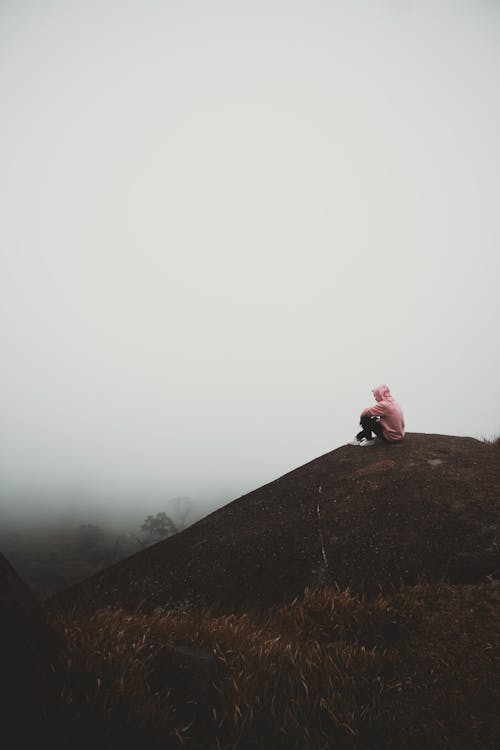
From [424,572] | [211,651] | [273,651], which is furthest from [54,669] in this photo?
[424,572]

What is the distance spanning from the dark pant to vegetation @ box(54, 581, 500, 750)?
6.07m

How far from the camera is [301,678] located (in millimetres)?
3459

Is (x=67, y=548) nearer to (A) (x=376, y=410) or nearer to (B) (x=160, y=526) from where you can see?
(B) (x=160, y=526)

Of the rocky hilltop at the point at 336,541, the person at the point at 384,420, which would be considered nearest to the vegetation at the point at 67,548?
the rocky hilltop at the point at 336,541

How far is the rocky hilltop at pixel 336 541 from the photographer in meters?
5.37

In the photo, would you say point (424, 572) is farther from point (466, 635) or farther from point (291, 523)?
point (291, 523)

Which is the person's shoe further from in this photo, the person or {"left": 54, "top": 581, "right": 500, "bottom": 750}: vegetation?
{"left": 54, "top": 581, "right": 500, "bottom": 750}: vegetation

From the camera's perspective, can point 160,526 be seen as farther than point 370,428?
Yes

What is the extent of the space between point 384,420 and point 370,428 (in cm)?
64

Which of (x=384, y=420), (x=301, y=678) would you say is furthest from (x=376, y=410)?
(x=301, y=678)

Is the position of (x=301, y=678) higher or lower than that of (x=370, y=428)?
lower

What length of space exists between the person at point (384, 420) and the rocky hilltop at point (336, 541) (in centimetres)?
A: 80

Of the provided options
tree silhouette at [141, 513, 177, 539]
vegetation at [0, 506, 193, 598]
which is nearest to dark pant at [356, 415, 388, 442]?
vegetation at [0, 506, 193, 598]

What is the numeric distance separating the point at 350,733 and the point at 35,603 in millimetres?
3162
